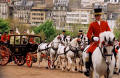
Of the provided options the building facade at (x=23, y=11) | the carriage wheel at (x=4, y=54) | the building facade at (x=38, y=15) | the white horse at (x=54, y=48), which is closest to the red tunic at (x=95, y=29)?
the white horse at (x=54, y=48)

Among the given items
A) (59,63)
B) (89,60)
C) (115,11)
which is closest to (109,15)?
(115,11)

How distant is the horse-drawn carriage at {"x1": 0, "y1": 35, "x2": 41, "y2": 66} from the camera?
2461 centimetres

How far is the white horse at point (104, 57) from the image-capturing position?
12.3 metres

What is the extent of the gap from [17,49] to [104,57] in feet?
42.6

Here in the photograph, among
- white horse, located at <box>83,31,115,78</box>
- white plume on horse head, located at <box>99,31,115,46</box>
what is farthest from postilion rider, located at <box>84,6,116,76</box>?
white plume on horse head, located at <box>99,31,115,46</box>

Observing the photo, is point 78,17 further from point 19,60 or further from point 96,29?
point 96,29

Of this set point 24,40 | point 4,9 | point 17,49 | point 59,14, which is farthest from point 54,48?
point 4,9

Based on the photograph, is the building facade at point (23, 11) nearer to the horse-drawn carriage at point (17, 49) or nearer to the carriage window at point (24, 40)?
the carriage window at point (24, 40)

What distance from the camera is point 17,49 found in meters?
25.2

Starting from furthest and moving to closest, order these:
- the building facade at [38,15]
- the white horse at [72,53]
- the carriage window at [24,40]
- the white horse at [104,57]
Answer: the building facade at [38,15]
the carriage window at [24,40]
the white horse at [72,53]
the white horse at [104,57]

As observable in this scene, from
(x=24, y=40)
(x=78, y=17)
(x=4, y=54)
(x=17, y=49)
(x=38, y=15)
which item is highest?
(x=24, y=40)

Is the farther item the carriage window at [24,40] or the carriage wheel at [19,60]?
the carriage window at [24,40]

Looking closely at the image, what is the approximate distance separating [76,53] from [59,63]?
312 cm

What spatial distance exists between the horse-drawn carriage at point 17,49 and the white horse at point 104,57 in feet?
38.7
